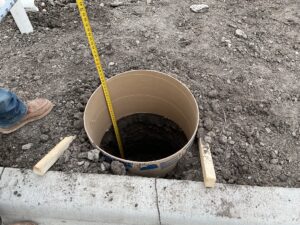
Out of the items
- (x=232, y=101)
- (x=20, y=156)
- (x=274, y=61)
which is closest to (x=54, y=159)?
(x=20, y=156)

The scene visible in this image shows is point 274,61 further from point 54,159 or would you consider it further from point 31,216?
point 31,216

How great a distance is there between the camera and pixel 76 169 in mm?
1897

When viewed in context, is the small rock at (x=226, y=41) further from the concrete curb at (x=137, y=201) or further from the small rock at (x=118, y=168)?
the small rock at (x=118, y=168)

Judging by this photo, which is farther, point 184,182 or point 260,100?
point 260,100

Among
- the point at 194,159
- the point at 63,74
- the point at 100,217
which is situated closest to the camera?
the point at 100,217

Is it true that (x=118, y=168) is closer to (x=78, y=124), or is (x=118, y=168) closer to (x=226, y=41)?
(x=78, y=124)

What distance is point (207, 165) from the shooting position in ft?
5.99

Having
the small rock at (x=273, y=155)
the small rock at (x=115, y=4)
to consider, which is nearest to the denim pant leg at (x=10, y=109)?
the small rock at (x=115, y=4)

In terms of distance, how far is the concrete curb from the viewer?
170 cm

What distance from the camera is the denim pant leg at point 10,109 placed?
193cm

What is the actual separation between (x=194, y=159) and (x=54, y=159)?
847mm

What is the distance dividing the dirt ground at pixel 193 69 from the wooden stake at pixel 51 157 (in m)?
0.04

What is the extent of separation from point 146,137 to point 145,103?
429mm

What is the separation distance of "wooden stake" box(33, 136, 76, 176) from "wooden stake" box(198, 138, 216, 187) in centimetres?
80
